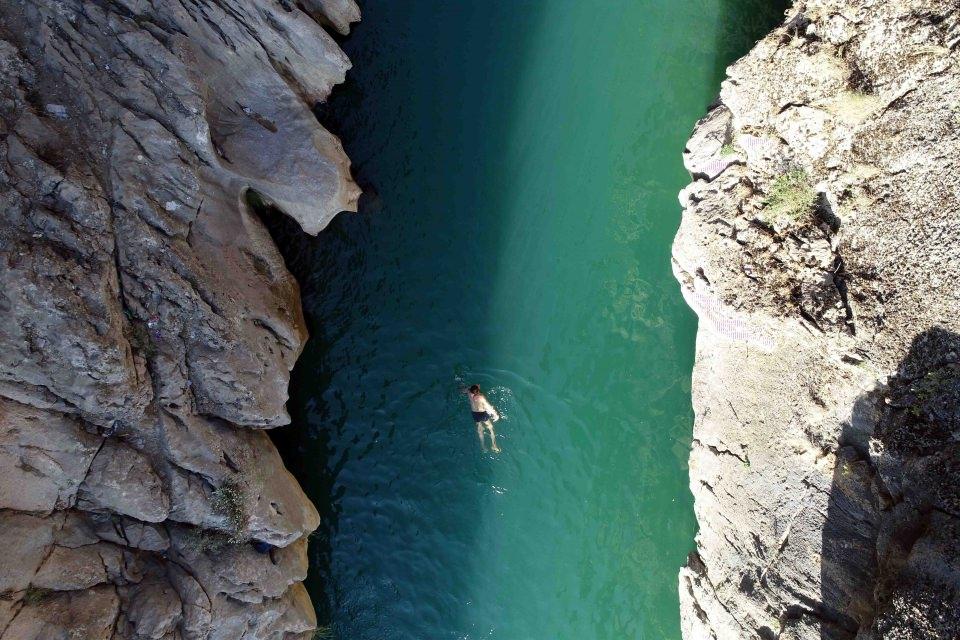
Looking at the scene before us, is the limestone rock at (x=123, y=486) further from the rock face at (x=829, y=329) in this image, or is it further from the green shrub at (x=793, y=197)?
the green shrub at (x=793, y=197)

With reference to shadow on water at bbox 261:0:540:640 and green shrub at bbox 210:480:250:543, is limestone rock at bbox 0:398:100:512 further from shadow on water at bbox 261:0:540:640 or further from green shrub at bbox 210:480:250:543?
shadow on water at bbox 261:0:540:640

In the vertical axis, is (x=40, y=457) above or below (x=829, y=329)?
below

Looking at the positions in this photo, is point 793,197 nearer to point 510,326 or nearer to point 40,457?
point 510,326

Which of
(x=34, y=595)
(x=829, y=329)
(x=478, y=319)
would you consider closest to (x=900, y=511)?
(x=829, y=329)

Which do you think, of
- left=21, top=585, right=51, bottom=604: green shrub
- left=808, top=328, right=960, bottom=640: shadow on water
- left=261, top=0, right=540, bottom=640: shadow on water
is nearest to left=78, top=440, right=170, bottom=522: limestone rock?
left=21, top=585, right=51, bottom=604: green shrub

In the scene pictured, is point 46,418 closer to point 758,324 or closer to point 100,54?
point 100,54

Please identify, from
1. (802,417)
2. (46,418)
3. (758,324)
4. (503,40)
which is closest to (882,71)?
(758,324)
